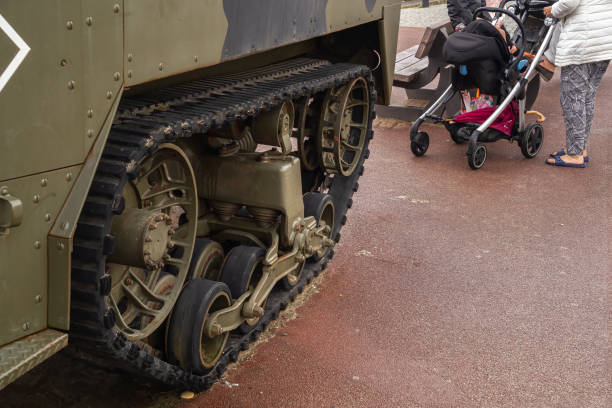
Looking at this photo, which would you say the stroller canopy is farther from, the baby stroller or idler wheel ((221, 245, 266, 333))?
idler wheel ((221, 245, 266, 333))

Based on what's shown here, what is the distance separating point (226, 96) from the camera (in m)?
2.88

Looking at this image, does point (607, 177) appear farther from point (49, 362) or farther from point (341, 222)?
point (49, 362)

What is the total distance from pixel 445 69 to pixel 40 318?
19.4 feet

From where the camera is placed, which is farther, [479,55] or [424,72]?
[424,72]

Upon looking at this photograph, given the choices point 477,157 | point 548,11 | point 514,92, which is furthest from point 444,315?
point 548,11

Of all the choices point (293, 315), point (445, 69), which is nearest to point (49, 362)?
point (293, 315)

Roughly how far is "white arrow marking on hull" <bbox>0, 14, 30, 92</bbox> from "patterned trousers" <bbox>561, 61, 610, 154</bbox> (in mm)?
5171

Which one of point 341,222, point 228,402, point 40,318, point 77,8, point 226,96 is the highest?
point 77,8

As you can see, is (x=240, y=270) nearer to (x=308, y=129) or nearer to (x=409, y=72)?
(x=308, y=129)

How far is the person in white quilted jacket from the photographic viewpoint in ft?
18.7

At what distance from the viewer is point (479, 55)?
5770 mm

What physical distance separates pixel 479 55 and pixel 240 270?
11.0 feet

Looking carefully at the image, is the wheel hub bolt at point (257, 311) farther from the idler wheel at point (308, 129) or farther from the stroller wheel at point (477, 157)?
the stroller wheel at point (477, 157)

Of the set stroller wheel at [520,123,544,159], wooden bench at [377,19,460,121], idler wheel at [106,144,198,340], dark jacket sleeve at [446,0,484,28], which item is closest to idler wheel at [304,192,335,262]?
idler wheel at [106,144,198,340]
